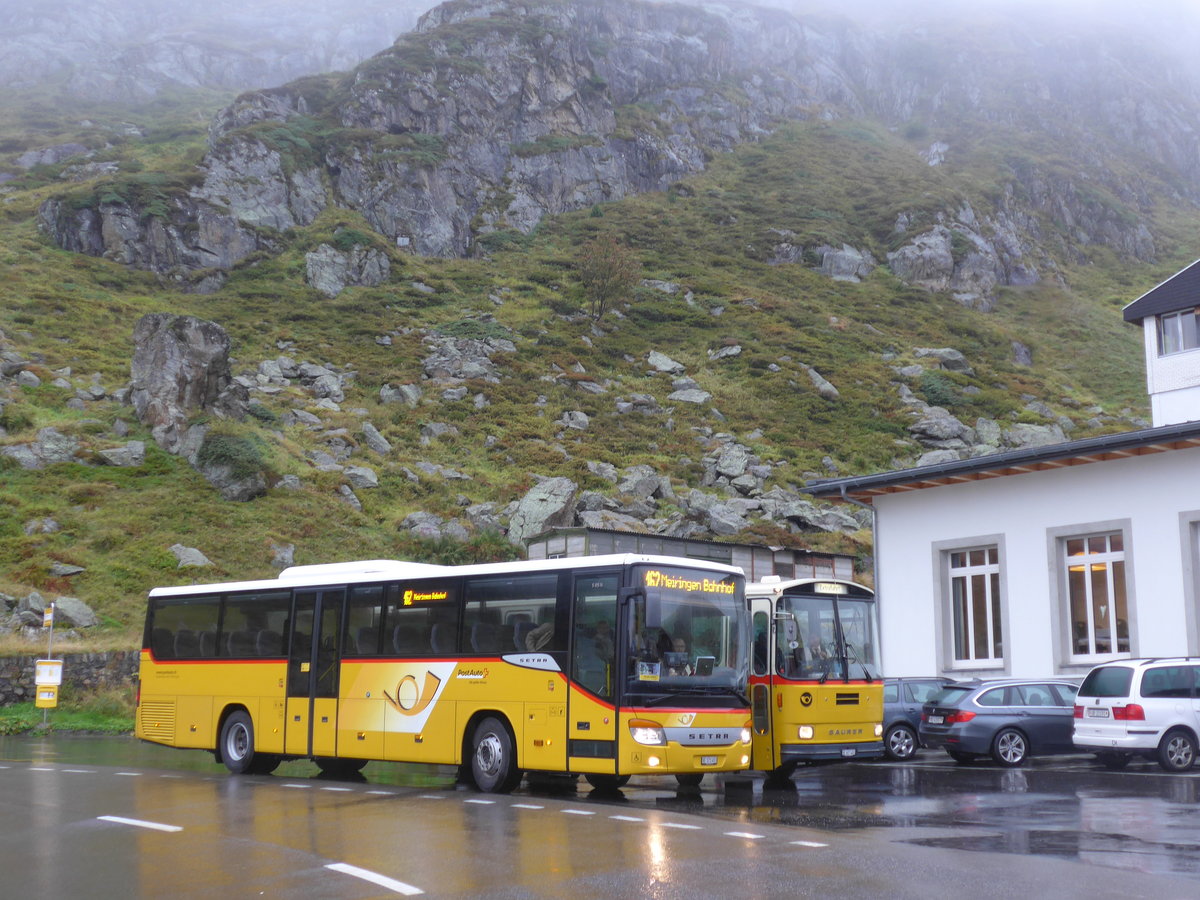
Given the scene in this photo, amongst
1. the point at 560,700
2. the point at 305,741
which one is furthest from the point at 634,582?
the point at 305,741

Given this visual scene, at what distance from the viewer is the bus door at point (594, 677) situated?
13.4 metres

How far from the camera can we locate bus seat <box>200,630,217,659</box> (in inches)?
731

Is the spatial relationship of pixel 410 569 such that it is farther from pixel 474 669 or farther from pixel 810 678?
pixel 810 678

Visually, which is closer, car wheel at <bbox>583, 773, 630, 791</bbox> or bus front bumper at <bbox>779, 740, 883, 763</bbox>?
car wheel at <bbox>583, 773, 630, 791</bbox>

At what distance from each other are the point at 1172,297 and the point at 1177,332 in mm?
899

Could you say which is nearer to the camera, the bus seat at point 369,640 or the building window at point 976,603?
the bus seat at point 369,640

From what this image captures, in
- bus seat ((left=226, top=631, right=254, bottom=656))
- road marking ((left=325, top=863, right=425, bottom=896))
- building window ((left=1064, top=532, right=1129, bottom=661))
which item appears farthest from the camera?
building window ((left=1064, top=532, right=1129, bottom=661))

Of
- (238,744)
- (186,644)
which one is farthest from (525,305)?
(238,744)

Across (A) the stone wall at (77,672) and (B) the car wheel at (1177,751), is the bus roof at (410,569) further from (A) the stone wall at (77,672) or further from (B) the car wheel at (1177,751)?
(A) the stone wall at (77,672)

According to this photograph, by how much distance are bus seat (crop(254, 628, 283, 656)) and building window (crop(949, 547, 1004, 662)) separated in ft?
43.4

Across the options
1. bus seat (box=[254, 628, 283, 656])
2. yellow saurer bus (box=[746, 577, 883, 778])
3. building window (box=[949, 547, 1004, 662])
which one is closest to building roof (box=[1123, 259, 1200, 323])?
building window (box=[949, 547, 1004, 662])

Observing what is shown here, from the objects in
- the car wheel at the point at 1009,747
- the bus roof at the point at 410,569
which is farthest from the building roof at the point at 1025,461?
the bus roof at the point at 410,569

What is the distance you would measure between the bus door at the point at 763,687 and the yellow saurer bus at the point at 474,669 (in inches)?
43.8

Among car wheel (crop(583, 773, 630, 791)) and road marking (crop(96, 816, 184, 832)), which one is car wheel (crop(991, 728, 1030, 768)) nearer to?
car wheel (crop(583, 773, 630, 791))
